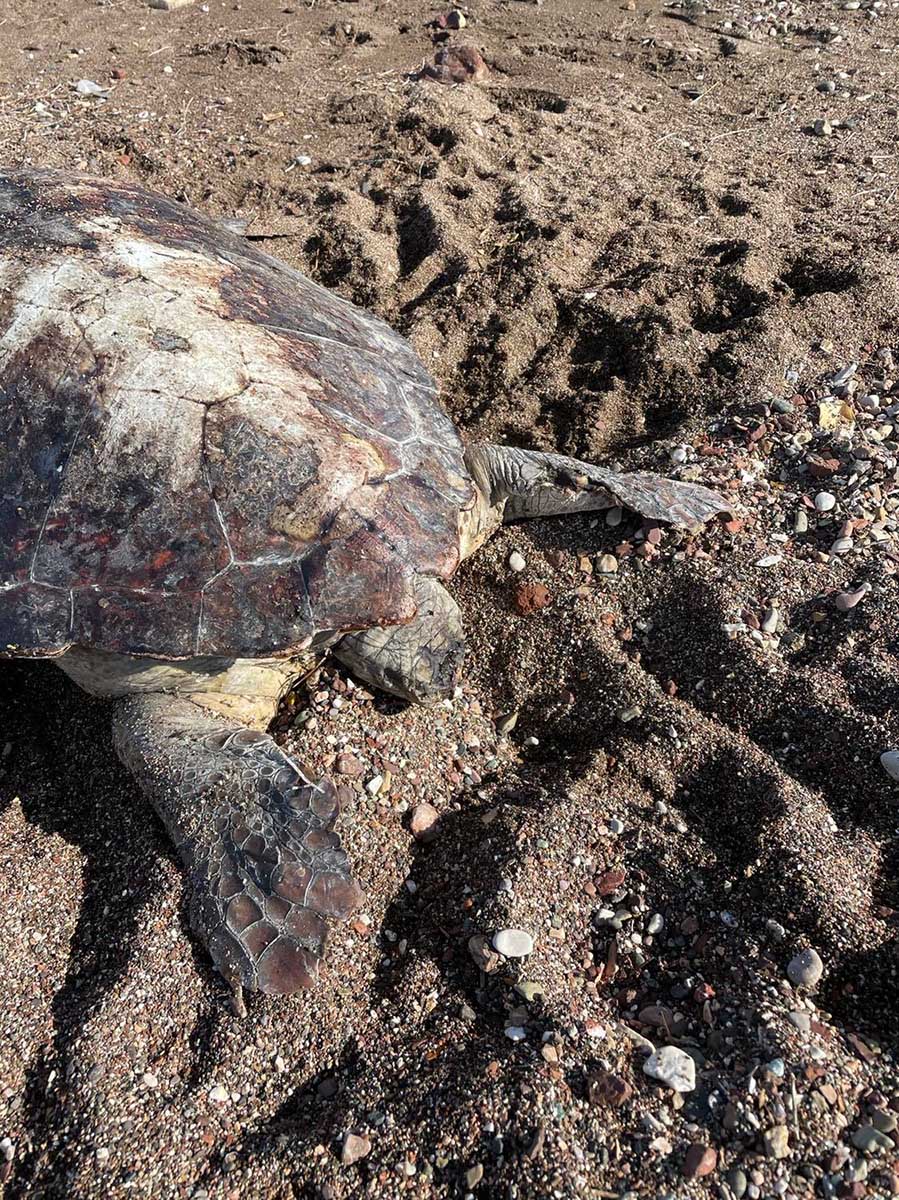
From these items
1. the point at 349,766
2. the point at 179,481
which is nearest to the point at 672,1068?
the point at 349,766

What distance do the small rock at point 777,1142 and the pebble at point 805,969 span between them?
12.8 inches

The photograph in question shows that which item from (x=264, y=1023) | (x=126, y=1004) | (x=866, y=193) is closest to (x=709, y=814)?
(x=264, y=1023)

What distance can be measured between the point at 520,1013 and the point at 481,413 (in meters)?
2.31

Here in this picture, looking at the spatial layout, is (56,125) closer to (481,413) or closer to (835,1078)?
(481,413)

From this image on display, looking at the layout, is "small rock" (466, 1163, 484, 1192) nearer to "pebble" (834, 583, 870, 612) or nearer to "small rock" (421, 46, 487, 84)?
"pebble" (834, 583, 870, 612)

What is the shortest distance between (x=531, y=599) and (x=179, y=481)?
1.19m

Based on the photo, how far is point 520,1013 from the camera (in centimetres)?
179

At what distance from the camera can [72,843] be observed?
2283 mm

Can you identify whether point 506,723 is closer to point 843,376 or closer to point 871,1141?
point 871,1141

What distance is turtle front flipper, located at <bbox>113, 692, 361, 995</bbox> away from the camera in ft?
6.29

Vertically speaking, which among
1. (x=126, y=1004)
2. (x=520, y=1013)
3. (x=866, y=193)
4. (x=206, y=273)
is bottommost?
(x=126, y=1004)

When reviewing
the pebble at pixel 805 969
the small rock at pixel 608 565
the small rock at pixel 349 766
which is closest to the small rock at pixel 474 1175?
the pebble at pixel 805 969

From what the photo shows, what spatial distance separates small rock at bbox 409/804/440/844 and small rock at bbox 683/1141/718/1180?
0.95 m

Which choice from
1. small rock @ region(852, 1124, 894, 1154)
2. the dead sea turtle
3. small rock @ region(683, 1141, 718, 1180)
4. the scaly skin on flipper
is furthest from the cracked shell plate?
small rock @ region(852, 1124, 894, 1154)
